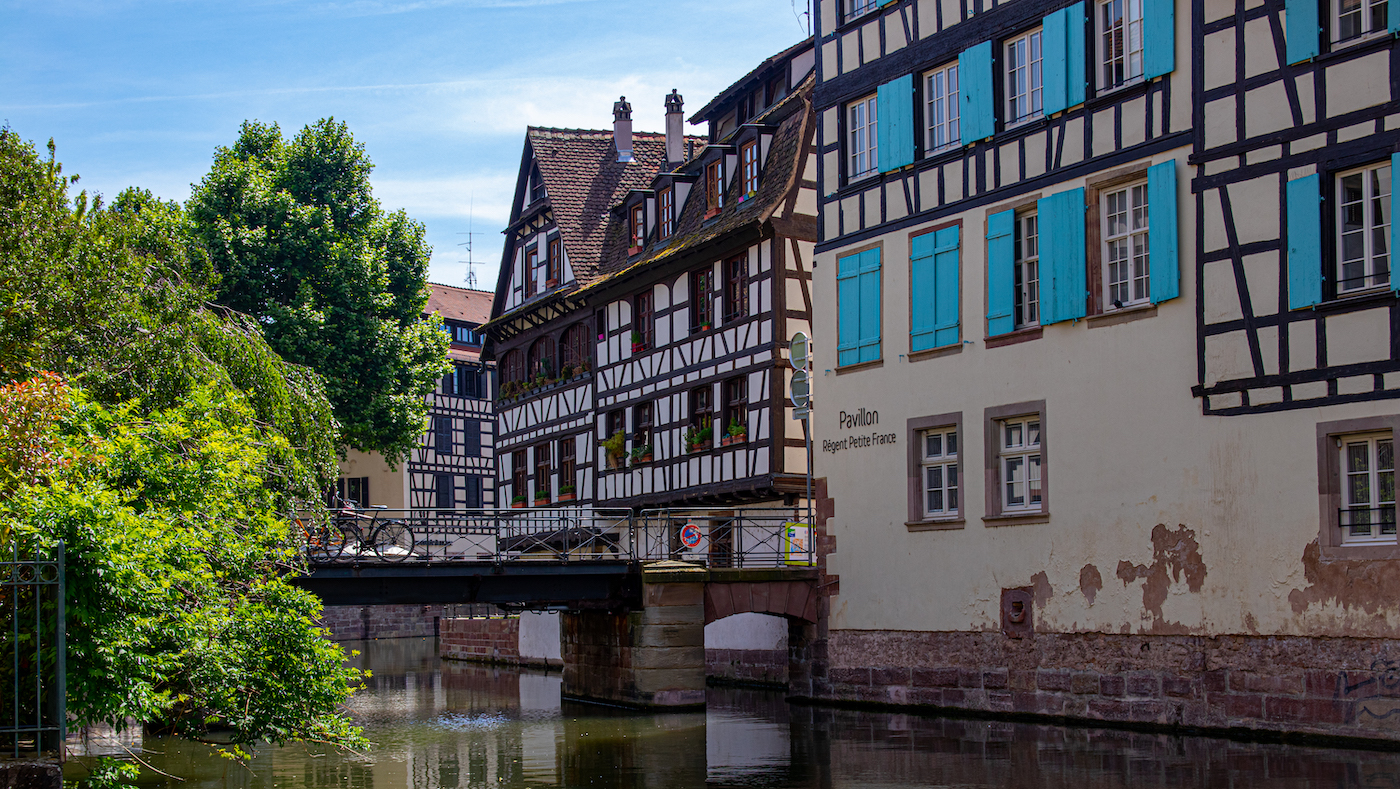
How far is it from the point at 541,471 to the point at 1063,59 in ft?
69.7

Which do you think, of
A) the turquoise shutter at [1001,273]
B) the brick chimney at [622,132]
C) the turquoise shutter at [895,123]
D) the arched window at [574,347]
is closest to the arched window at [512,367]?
the arched window at [574,347]

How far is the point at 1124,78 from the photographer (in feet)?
63.7

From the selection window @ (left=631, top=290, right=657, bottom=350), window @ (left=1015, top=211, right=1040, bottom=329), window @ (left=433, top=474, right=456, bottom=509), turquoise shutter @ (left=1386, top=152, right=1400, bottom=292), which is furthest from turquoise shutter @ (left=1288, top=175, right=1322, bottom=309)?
window @ (left=433, top=474, right=456, bottom=509)

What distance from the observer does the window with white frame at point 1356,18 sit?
1628 cm

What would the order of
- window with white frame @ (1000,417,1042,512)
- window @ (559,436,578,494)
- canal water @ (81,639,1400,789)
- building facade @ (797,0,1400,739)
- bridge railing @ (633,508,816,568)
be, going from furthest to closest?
window @ (559,436,578,494) < bridge railing @ (633,508,816,568) < window with white frame @ (1000,417,1042,512) < building facade @ (797,0,1400,739) < canal water @ (81,639,1400,789)

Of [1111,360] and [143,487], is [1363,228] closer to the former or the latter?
[1111,360]

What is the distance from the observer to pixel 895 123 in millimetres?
22953

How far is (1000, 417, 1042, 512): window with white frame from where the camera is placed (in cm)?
2067

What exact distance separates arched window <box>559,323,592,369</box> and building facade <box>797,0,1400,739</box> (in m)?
12.6

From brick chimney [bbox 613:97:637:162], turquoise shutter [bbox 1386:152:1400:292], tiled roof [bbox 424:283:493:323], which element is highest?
brick chimney [bbox 613:97:637:162]

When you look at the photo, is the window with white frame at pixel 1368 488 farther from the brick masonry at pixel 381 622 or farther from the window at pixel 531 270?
the brick masonry at pixel 381 622

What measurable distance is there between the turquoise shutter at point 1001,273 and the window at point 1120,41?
236 cm

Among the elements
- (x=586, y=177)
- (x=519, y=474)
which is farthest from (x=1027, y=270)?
(x=519, y=474)

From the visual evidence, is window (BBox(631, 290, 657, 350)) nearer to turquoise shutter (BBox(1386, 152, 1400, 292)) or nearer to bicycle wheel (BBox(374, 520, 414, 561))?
bicycle wheel (BBox(374, 520, 414, 561))
